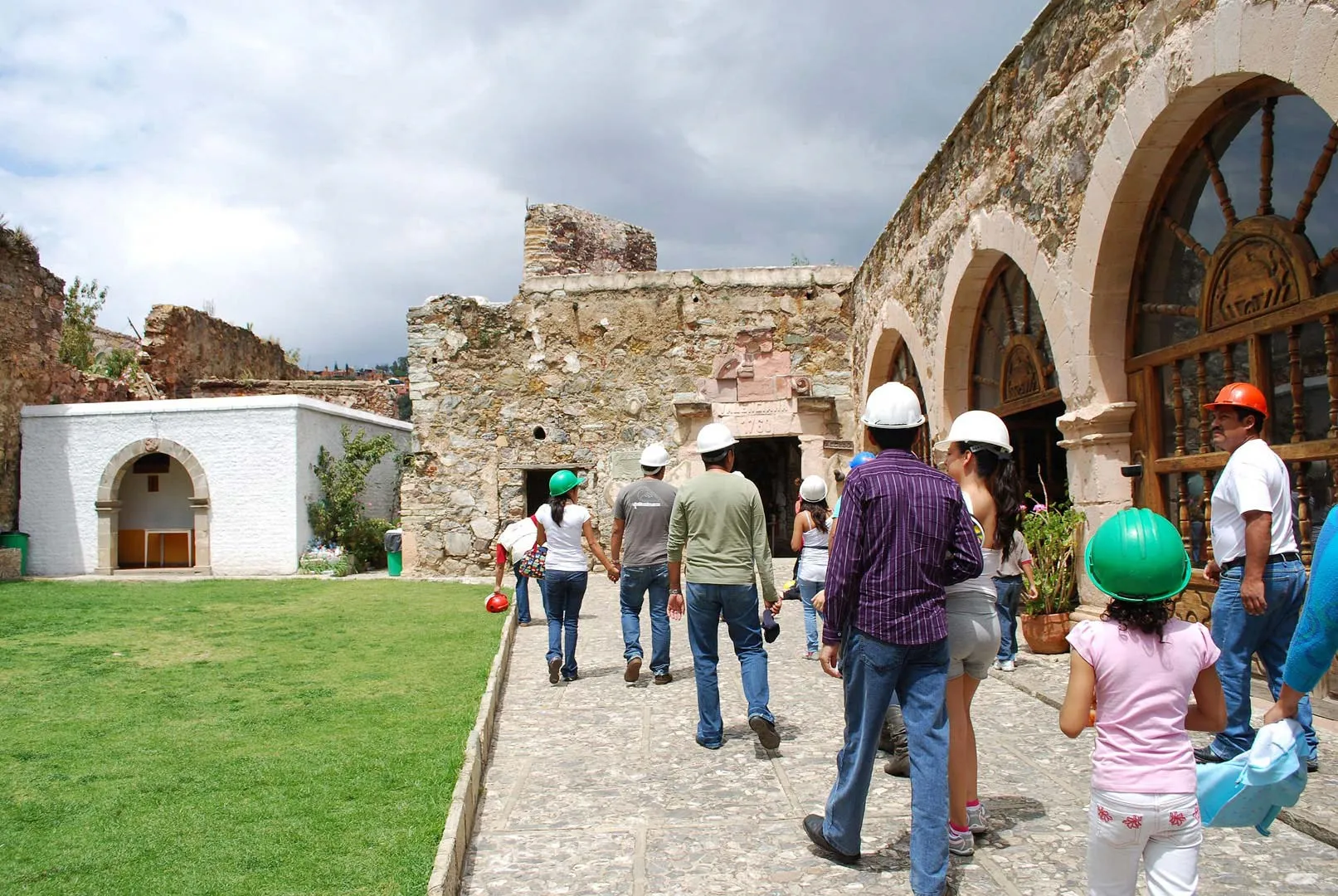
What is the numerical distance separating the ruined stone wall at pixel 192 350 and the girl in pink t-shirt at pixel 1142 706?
70.6 feet

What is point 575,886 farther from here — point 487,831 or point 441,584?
point 441,584

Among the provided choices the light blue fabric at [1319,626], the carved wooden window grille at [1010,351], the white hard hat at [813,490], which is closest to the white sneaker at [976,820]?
the light blue fabric at [1319,626]

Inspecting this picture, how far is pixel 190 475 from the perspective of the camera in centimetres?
1742

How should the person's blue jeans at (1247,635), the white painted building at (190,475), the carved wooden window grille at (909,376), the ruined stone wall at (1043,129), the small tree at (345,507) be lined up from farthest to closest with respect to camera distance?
the small tree at (345,507)
the white painted building at (190,475)
the carved wooden window grille at (909,376)
the ruined stone wall at (1043,129)
the person's blue jeans at (1247,635)

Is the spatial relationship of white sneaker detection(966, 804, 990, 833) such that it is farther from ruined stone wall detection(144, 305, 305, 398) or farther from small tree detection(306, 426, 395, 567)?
ruined stone wall detection(144, 305, 305, 398)

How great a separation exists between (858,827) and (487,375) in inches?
A: 494

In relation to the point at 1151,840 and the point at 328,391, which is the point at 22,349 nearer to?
the point at 328,391

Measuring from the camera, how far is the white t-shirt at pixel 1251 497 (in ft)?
12.5

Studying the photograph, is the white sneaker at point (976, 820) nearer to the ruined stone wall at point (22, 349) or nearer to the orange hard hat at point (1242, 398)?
the orange hard hat at point (1242, 398)

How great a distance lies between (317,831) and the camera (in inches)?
144

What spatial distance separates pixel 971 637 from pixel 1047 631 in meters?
4.06

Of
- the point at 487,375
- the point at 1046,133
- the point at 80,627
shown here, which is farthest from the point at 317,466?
the point at 1046,133

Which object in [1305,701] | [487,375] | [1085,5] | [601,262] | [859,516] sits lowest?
[1305,701]

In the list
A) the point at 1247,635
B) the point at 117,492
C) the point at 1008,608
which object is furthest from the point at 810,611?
Result: the point at 117,492
